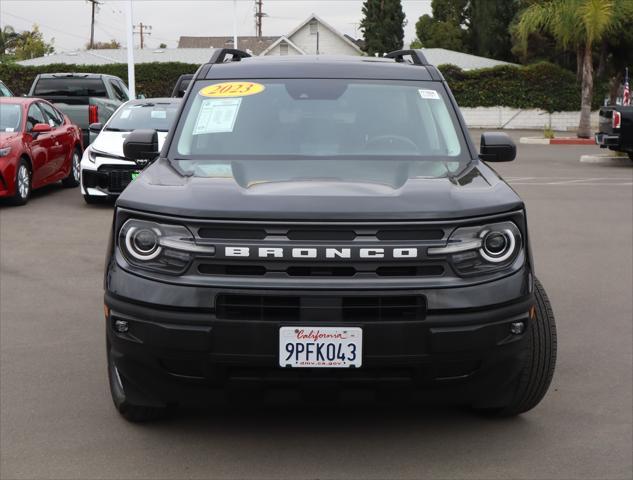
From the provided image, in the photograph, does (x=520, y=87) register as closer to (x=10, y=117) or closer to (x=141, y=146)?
(x=10, y=117)

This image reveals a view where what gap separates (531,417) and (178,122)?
240 cm

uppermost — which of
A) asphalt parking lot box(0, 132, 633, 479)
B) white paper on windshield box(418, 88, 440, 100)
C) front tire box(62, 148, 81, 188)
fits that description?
white paper on windshield box(418, 88, 440, 100)

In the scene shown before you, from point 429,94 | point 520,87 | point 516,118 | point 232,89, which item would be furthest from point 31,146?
point 516,118

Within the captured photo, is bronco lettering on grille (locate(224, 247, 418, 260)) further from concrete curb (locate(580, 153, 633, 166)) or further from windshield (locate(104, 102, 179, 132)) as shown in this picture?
concrete curb (locate(580, 153, 633, 166))

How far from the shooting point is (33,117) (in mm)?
13867

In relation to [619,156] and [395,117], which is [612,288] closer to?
[395,117]

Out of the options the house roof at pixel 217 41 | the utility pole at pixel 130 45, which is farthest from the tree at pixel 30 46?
the utility pole at pixel 130 45

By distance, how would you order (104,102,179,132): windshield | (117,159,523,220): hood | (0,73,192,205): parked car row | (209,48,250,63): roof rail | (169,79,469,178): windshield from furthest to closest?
(104,102,179,132): windshield, (0,73,192,205): parked car row, (209,48,250,63): roof rail, (169,79,469,178): windshield, (117,159,523,220): hood

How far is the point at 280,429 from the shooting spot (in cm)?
449

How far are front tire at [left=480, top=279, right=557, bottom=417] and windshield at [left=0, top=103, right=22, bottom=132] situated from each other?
1031 cm

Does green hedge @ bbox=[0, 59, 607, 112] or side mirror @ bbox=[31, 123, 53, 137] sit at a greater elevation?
side mirror @ bbox=[31, 123, 53, 137]

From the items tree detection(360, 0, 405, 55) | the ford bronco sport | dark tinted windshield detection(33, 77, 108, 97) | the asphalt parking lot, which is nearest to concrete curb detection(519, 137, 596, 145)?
dark tinted windshield detection(33, 77, 108, 97)

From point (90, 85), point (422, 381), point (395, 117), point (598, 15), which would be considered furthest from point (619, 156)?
point (422, 381)

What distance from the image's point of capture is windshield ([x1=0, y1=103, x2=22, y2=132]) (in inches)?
521
